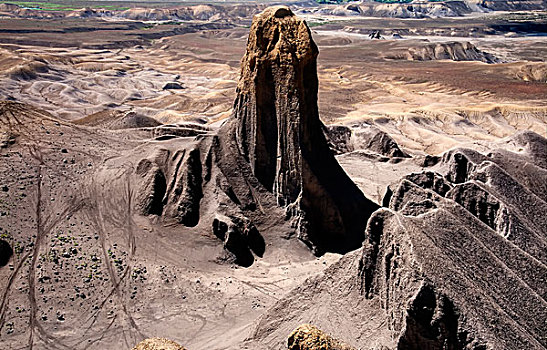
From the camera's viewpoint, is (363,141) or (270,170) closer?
(270,170)

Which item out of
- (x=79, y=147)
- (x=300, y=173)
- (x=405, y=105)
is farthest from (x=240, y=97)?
(x=405, y=105)

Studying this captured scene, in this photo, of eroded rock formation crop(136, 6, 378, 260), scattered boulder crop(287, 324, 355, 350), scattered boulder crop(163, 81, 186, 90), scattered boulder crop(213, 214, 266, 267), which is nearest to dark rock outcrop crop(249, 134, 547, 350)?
scattered boulder crop(287, 324, 355, 350)

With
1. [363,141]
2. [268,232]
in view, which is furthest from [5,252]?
[363,141]

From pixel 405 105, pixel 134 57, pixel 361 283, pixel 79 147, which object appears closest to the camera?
pixel 361 283

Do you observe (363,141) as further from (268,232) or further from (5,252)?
(5,252)

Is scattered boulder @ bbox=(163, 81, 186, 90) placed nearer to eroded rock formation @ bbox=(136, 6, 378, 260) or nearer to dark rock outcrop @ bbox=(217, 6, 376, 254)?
eroded rock formation @ bbox=(136, 6, 378, 260)

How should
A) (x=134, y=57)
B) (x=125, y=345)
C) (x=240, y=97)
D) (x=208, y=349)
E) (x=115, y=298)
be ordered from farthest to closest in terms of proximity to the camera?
1. (x=134, y=57)
2. (x=240, y=97)
3. (x=115, y=298)
4. (x=125, y=345)
5. (x=208, y=349)

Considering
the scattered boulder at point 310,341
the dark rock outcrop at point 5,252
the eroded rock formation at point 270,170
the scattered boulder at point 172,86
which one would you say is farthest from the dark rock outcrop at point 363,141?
the scattered boulder at point 172,86

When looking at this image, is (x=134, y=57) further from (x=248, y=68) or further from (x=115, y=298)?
(x=115, y=298)
